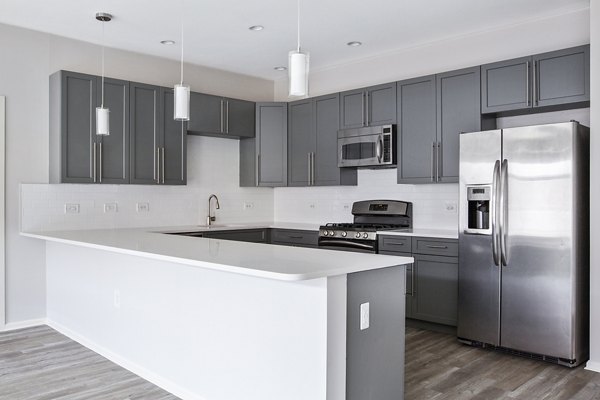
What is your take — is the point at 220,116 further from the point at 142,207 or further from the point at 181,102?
the point at 181,102

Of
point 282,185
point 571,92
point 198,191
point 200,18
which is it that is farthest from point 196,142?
point 571,92

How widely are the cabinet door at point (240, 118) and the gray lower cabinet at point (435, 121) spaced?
1.84 m

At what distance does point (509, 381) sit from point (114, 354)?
8.91 feet

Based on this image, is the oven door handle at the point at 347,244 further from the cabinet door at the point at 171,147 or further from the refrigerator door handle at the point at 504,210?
the cabinet door at the point at 171,147

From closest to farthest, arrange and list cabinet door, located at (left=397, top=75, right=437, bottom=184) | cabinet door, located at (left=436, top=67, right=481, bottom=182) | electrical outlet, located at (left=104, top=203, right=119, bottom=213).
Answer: cabinet door, located at (left=436, top=67, right=481, bottom=182), cabinet door, located at (left=397, top=75, right=437, bottom=184), electrical outlet, located at (left=104, top=203, right=119, bottom=213)

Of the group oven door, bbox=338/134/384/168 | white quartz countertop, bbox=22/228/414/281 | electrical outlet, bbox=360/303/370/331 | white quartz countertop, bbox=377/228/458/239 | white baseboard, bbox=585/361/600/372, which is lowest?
white baseboard, bbox=585/361/600/372

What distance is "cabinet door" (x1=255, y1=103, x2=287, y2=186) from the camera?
5.91 meters

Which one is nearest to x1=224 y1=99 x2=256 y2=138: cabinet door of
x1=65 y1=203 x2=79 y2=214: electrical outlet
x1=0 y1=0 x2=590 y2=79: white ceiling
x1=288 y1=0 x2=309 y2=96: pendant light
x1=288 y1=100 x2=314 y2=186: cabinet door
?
x1=288 y1=100 x2=314 y2=186: cabinet door

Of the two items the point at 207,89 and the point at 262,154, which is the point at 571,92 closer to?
the point at 262,154

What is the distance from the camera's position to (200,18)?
4316mm

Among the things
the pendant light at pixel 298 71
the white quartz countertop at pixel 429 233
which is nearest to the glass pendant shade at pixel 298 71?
the pendant light at pixel 298 71

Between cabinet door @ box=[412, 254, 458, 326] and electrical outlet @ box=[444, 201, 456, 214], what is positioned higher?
electrical outlet @ box=[444, 201, 456, 214]

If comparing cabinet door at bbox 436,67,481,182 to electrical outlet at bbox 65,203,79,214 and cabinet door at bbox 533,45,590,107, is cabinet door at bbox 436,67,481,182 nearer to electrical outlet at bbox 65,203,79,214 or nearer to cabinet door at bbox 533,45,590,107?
cabinet door at bbox 533,45,590,107

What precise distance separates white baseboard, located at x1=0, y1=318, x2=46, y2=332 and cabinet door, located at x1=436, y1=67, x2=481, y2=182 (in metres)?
3.89
